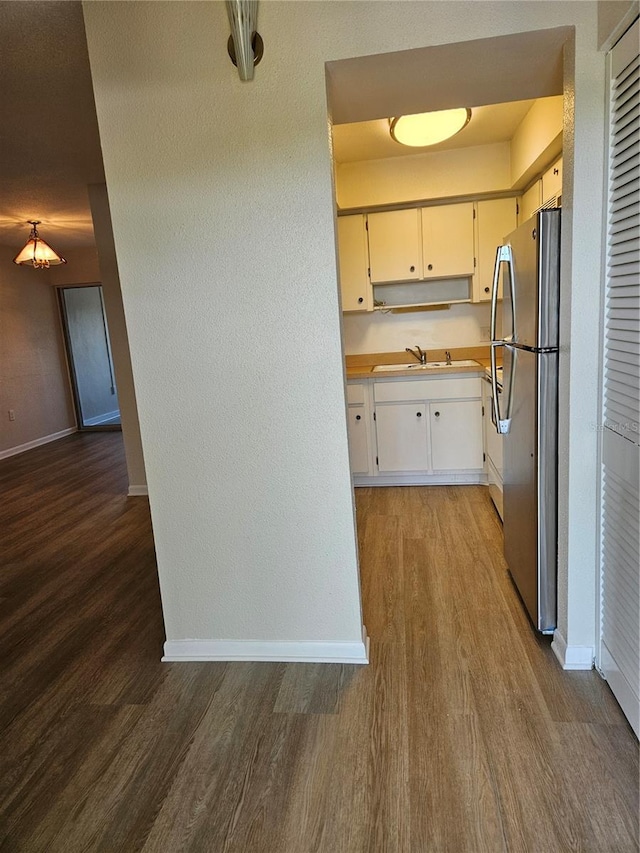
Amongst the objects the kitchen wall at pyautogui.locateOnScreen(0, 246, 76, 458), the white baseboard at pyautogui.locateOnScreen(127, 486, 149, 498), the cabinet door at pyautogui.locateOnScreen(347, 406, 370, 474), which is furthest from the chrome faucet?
the kitchen wall at pyautogui.locateOnScreen(0, 246, 76, 458)

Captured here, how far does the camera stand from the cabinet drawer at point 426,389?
3.81m

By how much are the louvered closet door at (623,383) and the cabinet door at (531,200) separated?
1.92 metres

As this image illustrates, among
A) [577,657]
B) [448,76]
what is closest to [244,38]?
[448,76]

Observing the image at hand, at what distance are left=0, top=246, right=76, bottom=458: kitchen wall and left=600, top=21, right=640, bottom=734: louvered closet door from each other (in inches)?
252

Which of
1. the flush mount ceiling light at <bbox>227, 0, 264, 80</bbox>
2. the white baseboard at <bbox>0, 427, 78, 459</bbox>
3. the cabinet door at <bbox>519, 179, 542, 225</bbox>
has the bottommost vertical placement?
the white baseboard at <bbox>0, 427, 78, 459</bbox>

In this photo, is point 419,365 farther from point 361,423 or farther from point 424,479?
point 424,479

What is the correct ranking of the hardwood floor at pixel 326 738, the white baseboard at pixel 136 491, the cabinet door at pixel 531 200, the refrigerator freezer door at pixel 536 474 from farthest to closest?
1. the white baseboard at pixel 136 491
2. the cabinet door at pixel 531 200
3. the refrigerator freezer door at pixel 536 474
4. the hardwood floor at pixel 326 738

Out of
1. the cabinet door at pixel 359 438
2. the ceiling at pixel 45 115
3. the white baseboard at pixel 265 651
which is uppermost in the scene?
the ceiling at pixel 45 115

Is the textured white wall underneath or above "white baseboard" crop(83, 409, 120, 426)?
above

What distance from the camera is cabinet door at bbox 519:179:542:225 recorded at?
3320mm

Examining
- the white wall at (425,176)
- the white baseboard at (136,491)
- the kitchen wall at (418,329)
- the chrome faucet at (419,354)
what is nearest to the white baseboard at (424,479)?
the chrome faucet at (419,354)

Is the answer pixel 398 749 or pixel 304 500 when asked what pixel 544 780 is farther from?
pixel 304 500

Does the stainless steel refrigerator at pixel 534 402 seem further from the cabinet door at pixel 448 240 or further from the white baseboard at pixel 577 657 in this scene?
the cabinet door at pixel 448 240

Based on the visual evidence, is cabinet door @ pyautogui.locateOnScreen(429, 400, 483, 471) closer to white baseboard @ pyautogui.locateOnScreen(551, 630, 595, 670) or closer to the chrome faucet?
the chrome faucet
